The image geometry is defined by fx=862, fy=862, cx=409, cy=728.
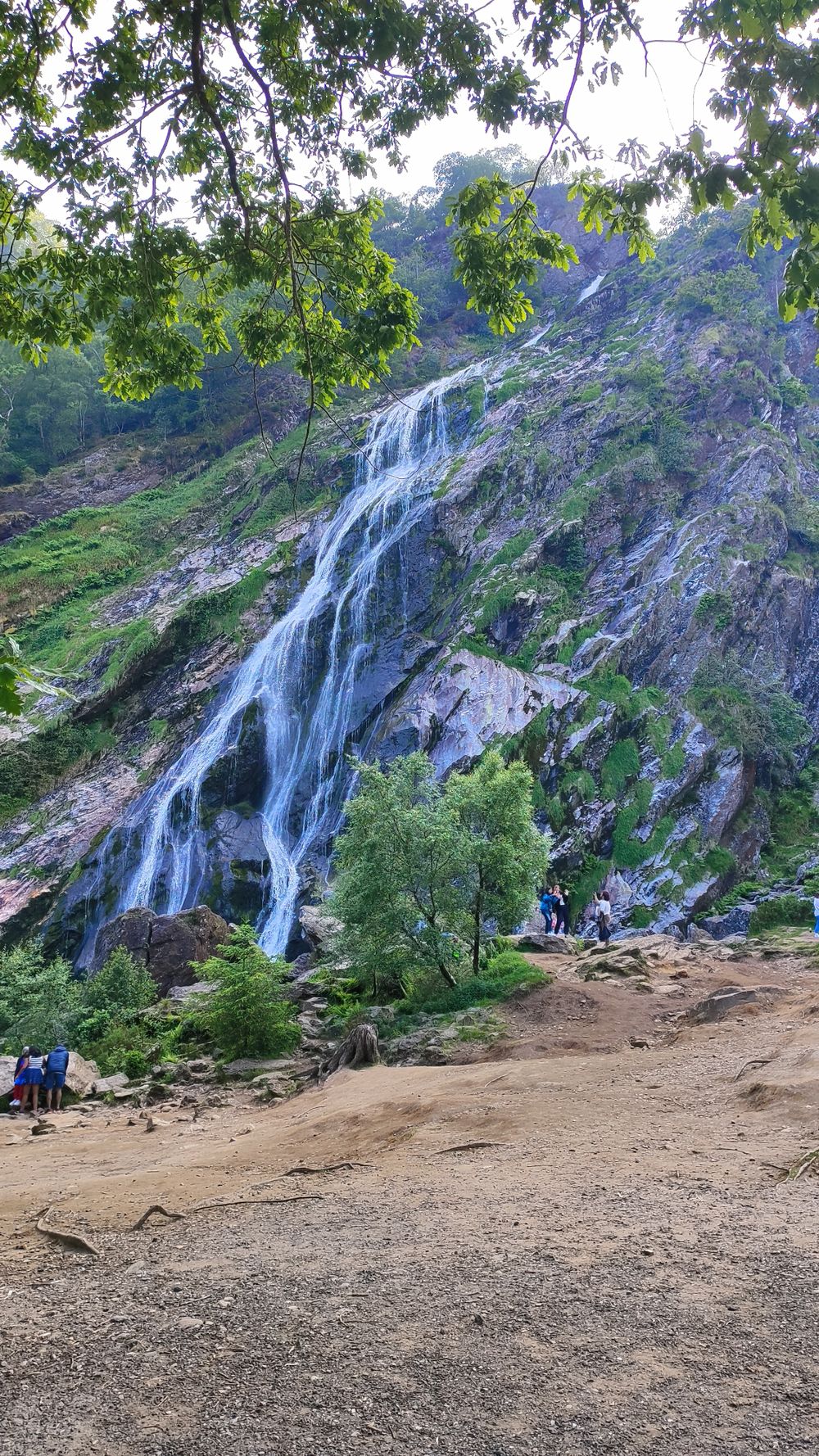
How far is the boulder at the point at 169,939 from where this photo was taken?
62.2 feet

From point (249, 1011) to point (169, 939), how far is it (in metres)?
7.17

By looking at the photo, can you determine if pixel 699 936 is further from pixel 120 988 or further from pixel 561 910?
pixel 120 988

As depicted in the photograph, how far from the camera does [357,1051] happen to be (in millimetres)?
11164

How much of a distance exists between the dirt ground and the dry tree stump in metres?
3.46

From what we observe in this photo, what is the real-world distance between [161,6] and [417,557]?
24726 millimetres

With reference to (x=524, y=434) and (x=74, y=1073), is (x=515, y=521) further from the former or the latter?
(x=74, y=1073)

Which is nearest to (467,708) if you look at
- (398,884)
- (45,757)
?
(398,884)

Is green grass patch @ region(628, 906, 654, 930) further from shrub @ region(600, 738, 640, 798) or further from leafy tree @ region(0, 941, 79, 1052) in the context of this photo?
leafy tree @ region(0, 941, 79, 1052)

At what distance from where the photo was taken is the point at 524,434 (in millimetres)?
32344

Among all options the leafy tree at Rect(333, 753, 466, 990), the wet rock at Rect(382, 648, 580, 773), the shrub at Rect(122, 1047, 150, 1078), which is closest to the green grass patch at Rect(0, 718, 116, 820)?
the wet rock at Rect(382, 648, 580, 773)

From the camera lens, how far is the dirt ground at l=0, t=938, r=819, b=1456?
2566mm

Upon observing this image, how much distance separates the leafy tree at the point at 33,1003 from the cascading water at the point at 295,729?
18.1 feet

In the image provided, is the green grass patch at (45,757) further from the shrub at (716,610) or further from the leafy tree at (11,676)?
the leafy tree at (11,676)

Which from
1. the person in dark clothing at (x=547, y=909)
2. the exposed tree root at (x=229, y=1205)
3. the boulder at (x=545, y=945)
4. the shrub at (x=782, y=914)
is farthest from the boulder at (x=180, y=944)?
the exposed tree root at (x=229, y=1205)
